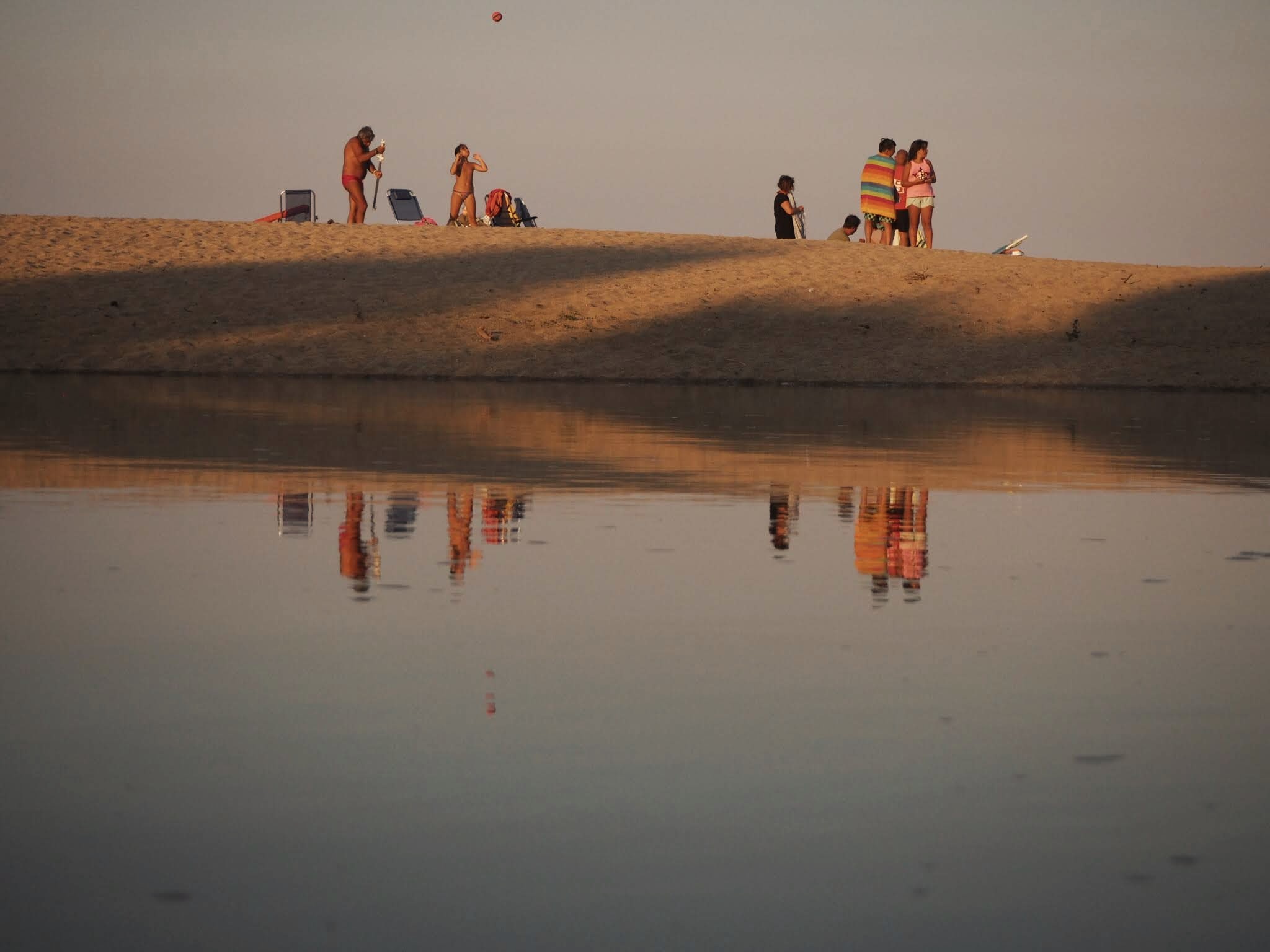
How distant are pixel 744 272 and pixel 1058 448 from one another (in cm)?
1764

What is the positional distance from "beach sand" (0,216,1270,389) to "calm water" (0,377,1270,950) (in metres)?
15.1

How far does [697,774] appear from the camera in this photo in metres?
4.02

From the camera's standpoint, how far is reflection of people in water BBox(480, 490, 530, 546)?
25.8ft

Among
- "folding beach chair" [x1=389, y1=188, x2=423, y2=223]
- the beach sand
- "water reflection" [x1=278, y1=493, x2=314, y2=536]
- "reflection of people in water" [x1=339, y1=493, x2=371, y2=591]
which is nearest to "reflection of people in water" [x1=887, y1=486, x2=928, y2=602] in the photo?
"reflection of people in water" [x1=339, y1=493, x2=371, y2=591]

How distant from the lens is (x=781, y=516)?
29.2 feet

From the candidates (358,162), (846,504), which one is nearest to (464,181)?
(358,162)

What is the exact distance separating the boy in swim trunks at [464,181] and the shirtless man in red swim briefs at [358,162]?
4.83 feet

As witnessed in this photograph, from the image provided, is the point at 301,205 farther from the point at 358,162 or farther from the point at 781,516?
the point at 781,516

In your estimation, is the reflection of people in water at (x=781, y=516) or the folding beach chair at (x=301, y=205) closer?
the reflection of people in water at (x=781, y=516)

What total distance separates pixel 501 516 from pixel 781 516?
49.7 inches

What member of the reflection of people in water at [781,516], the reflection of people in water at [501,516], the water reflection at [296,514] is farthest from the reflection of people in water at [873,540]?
the water reflection at [296,514]

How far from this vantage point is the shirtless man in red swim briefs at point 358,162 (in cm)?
3058

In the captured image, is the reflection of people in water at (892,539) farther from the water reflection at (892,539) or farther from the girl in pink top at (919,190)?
the girl in pink top at (919,190)

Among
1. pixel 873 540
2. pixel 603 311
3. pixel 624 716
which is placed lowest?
pixel 624 716
